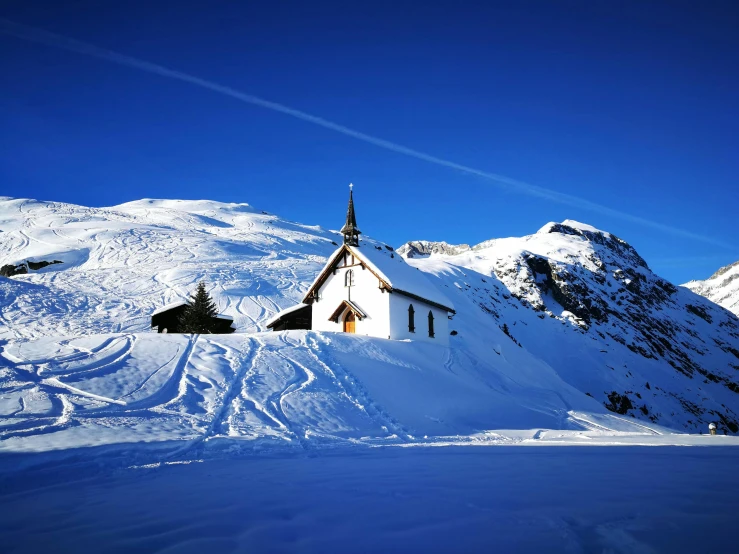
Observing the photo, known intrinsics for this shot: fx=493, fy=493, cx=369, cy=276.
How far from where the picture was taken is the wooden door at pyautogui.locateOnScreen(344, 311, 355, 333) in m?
34.4

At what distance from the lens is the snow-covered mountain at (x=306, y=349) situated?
53.7ft

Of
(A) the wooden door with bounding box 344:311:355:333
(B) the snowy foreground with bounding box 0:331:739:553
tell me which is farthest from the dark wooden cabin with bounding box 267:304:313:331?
(B) the snowy foreground with bounding box 0:331:739:553

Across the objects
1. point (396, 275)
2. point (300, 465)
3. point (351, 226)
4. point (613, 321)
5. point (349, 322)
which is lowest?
point (300, 465)

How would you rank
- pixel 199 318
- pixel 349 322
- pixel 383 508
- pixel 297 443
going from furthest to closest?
pixel 199 318, pixel 349 322, pixel 297 443, pixel 383 508

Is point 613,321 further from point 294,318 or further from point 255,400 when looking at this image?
point 255,400

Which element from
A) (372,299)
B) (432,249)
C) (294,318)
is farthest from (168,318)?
(432,249)

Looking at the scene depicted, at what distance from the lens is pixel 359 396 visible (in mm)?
20203

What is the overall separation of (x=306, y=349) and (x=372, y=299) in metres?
9.62

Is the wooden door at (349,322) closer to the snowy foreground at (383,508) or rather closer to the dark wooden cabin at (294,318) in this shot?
the dark wooden cabin at (294,318)

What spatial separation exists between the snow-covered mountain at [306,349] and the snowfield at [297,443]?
0.18 meters

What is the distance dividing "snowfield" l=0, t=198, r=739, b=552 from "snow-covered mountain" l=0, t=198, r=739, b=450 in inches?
7.0

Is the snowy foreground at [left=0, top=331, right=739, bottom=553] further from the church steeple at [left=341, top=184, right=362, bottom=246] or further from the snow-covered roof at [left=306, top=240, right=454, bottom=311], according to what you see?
the church steeple at [left=341, top=184, right=362, bottom=246]

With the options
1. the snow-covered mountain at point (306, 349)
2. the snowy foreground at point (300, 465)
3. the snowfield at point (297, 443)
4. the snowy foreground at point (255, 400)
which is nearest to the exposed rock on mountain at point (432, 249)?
the snow-covered mountain at point (306, 349)

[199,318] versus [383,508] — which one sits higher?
[199,318]
